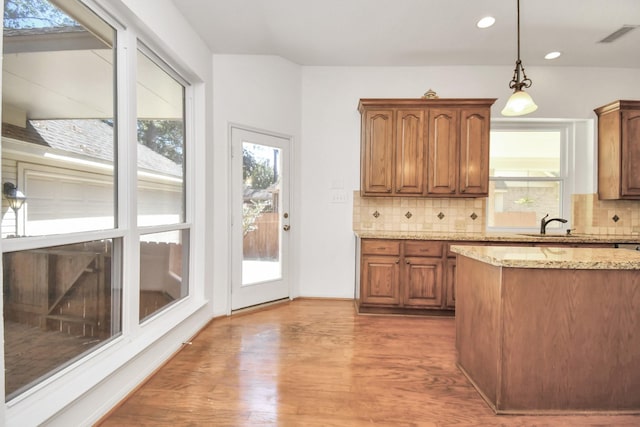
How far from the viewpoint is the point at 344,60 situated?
3691 mm

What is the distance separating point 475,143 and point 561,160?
1.37 meters

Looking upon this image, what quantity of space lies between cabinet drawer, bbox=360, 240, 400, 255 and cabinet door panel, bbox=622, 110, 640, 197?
2.59 meters

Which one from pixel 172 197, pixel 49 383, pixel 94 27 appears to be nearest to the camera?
pixel 49 383

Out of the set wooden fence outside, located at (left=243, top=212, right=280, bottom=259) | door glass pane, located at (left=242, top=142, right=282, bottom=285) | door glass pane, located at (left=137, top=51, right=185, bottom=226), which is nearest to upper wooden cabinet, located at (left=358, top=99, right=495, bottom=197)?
door glass pane, located at (left=242, top=142, right=282, bottom=285)

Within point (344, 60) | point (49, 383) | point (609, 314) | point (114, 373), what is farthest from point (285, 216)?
point (609, 314)

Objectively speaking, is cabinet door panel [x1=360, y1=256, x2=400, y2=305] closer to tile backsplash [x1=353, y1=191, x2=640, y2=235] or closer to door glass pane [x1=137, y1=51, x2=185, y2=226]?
tile backsplash [x1=353, y1=191, x2=640, y2=235]

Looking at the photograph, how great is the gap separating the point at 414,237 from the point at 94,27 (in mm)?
3080

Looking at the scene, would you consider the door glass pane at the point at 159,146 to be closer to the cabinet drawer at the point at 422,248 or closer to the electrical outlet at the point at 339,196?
the electrical outlet at the point at 339,196

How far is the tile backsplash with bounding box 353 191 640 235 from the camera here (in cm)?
373

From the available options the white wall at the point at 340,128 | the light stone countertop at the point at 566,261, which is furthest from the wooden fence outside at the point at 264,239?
the light stone countertop at the point at 566,261

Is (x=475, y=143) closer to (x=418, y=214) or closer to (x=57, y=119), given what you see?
(x=418, y=214)

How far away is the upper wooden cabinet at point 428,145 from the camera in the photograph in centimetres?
344

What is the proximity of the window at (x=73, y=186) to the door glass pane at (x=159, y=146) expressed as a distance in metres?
0.01

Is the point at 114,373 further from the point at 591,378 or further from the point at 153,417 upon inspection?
the point at 591,378
